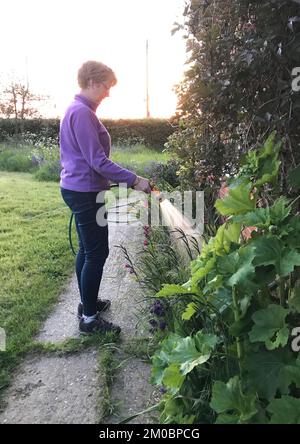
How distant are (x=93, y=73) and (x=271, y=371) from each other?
84.9 inches

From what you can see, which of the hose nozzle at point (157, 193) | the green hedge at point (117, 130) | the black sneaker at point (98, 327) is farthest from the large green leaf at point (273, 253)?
the green hedge at point (117, 130)

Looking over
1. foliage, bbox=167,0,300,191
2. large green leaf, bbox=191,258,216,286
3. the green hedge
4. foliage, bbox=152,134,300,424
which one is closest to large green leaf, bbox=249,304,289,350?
foliage, bbox=152,134,300,424

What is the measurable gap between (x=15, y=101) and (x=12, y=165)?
602 cm

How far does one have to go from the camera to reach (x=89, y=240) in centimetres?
315

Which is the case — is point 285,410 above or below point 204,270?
below

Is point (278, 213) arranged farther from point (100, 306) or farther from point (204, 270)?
point (100, 306)

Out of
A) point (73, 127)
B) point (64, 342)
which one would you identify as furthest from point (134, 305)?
point (73, 127)

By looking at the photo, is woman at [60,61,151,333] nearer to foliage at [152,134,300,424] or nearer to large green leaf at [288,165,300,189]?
foliage at [152,134,300,424]

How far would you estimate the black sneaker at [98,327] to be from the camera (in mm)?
3248

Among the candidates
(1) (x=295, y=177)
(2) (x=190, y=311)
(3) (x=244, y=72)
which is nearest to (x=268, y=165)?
(1) (x=295, y=177)

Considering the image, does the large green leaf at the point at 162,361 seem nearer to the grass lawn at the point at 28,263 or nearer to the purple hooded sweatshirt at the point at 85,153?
the grass lawn at the point at 28,263

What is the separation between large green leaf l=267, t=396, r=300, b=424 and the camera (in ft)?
4.94

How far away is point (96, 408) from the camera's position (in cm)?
247
